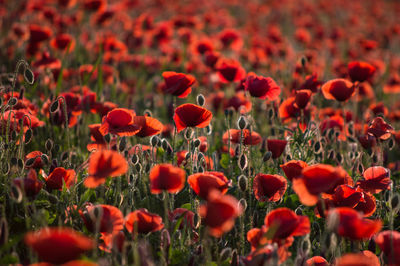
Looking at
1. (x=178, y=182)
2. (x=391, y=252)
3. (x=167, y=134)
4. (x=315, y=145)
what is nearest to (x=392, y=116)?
(x=315, y=145)

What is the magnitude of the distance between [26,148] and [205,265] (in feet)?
5.13

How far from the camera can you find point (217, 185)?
152 centimetres

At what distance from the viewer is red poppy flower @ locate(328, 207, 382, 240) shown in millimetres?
1270

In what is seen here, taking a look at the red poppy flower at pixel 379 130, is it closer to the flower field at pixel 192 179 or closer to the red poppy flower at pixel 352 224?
the flower field at pixel 192 179

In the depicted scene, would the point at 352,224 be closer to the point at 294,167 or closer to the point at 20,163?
the point at 294,167

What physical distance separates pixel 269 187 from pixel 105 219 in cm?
71

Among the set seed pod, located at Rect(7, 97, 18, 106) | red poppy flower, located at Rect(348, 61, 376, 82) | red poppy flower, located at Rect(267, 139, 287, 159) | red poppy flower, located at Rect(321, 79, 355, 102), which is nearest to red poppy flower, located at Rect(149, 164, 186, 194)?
red poppy flower, located at Rect(267, 139, 287, 159)

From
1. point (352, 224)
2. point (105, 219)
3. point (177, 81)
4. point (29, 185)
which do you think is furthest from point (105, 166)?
point (352, 224)

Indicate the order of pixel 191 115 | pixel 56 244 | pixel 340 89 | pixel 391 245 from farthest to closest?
pixel 340 89 → pixel 191 115 → pixel 391 245 → pixel 56 244

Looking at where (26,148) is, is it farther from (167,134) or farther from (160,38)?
(160,38)

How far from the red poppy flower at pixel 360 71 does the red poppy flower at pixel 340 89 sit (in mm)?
296

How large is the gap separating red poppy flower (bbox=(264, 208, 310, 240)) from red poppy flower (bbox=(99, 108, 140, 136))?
0.71m

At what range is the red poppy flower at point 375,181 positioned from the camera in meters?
1.91

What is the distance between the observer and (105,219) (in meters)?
1.47
